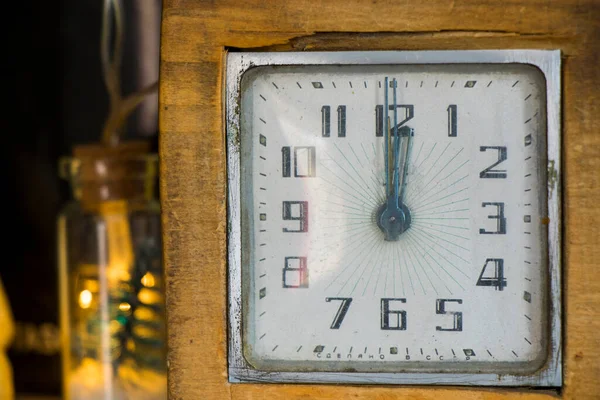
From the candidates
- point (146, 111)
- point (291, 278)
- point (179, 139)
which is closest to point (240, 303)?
point (291, 278)

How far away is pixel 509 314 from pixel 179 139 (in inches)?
15.8

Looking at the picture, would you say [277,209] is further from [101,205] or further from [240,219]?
[101,205]

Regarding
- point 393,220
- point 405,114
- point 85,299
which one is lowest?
point 85,299

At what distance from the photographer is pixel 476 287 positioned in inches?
30.4

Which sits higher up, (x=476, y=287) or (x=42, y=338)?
(x=476, y=287)

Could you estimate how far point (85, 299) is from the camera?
1031 millimetres

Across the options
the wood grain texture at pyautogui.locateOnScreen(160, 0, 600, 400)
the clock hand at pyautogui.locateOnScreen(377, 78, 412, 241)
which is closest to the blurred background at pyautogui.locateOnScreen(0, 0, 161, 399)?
the wood grain texture at pyautogui.locateOnScreen(160, 0, 600, 400)

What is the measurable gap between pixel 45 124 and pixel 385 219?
0.65 meters

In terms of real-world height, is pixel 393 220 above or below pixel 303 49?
below

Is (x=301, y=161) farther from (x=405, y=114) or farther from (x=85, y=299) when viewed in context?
(x=85, y=299)

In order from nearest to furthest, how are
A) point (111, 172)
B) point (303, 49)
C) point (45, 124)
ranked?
1. point (303, 49)
2. point (111, 172)
3. point (45, 124)

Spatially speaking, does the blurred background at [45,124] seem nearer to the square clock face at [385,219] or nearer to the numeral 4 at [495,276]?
the square clock face at [385,219]

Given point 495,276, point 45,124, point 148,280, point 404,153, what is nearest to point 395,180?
point 404,153

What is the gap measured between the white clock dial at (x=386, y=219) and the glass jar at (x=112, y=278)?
271 mm
